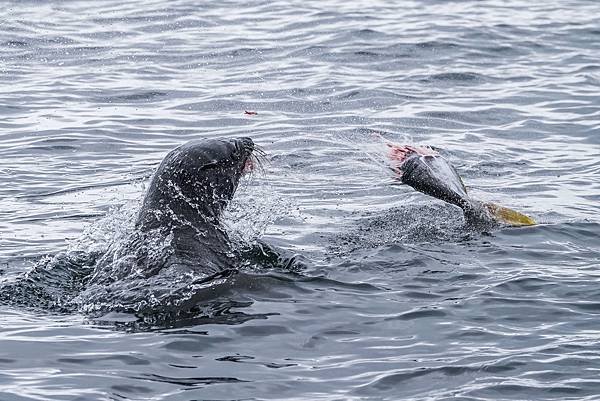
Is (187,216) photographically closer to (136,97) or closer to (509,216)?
(509,216)

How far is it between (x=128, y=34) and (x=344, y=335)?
41.3 ft

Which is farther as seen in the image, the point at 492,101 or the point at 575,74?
the point at 575,74

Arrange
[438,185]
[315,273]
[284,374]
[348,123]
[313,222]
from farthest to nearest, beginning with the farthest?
[348,123]
[313,222]
[438,185]
[315,273]
[284,374]

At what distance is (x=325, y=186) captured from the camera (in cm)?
1254

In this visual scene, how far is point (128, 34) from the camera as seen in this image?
19922 millimetres

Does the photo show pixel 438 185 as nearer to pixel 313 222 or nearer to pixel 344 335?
pixel 313 222

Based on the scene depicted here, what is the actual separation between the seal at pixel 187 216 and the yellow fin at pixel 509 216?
227cm

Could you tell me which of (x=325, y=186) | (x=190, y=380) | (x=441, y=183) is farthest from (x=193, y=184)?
(x=325, y=186)

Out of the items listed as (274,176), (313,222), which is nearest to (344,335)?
(313,222)

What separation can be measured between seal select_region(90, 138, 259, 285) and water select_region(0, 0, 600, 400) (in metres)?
0.44

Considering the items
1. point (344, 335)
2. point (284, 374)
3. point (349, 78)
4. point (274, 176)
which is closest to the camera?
point (284, 374)

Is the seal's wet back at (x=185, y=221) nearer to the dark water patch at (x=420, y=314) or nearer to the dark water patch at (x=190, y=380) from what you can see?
the dark water patch at (x=420, y=314)

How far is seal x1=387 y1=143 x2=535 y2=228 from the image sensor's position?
10250mm

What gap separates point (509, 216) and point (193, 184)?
9.45 ft
